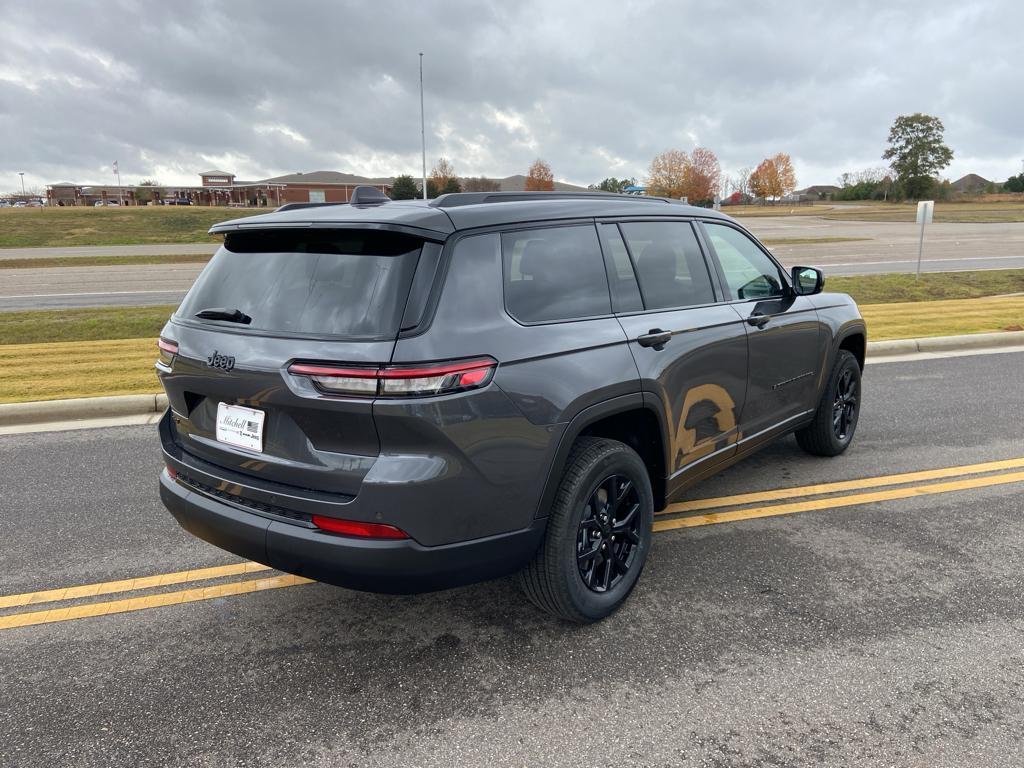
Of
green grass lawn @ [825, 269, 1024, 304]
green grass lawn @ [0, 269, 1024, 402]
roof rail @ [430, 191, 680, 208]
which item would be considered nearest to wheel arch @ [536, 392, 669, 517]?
roof rail @ [430, 191, 680, 208]

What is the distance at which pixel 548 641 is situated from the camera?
10.1 ft

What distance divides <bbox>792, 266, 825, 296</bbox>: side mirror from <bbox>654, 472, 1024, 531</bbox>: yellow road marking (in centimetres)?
130

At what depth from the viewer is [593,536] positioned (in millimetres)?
3141

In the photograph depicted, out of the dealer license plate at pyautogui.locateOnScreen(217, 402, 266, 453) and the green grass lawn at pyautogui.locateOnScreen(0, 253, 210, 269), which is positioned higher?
the green grass lawn at pyautogui.locateOnScreen(0, 253, 210, 269)

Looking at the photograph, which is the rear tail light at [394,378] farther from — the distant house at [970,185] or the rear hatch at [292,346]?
the distant house at [970,185]

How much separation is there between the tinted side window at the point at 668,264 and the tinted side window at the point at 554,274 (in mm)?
293

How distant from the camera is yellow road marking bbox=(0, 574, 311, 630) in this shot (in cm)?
328

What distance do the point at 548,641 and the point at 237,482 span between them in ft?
4.68

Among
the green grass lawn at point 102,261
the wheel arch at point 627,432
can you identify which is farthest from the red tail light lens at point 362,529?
the green grass lawn at point 102,261

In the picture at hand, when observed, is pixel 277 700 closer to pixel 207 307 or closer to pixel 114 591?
pixel 114 591

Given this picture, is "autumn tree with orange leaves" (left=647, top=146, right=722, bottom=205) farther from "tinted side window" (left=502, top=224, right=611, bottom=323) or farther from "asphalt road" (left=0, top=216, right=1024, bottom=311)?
"tinted side window" (left=502, top=224, right=611, bottom=323)

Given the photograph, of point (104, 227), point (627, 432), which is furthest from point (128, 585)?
point (104, 227)

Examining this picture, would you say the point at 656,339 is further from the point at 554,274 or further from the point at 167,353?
the point at 167,353

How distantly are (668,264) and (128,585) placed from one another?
309 centimetres
